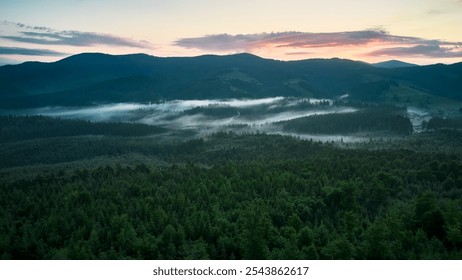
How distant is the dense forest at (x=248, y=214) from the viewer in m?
58.1

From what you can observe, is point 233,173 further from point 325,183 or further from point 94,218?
point 94,218

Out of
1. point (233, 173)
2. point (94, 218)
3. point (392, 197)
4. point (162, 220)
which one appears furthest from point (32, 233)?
point (392, 197)

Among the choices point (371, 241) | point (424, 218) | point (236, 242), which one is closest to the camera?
point (371, 241)

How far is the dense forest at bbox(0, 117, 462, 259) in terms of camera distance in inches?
2286

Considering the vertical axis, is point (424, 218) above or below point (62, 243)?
above

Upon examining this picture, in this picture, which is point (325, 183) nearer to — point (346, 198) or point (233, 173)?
point (346, 198)

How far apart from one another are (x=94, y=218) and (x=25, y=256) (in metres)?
17.6

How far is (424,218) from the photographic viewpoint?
216 ft

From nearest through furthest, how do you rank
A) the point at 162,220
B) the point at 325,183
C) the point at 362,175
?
the point at 162,220 → the point at 325,183 → the point at 362,175

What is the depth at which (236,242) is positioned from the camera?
234 feet

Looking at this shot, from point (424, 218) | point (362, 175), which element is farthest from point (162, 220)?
point (362, 175)

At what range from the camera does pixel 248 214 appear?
250 ft

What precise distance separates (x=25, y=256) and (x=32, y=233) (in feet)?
19.8

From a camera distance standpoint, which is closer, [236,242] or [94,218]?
A: [236,242]
